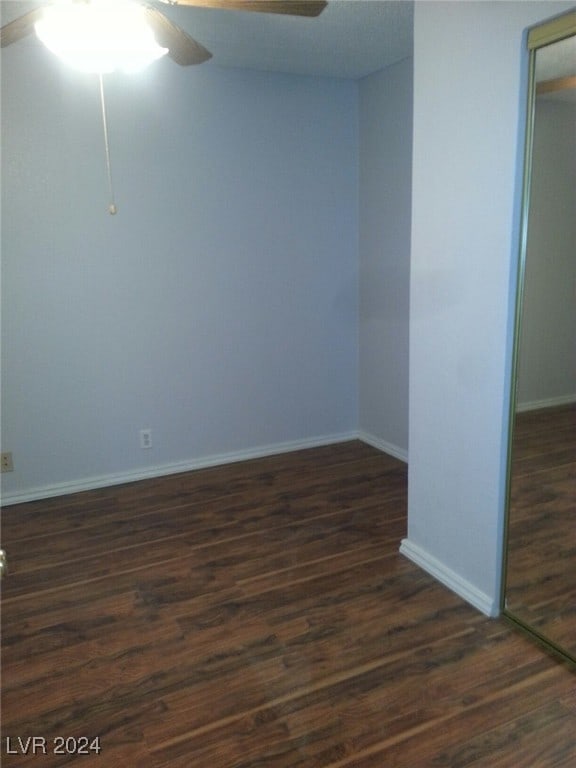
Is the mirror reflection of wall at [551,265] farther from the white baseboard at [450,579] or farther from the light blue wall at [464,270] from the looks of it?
the white baseboard at [450,579]

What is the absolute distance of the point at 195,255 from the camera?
363cm

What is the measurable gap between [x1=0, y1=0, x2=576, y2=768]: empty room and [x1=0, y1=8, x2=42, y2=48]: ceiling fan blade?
0.01 meters

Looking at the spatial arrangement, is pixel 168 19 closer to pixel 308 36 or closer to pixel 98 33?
pixel 98 33

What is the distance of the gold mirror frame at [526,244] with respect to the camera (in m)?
1.79

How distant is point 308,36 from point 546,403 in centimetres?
220

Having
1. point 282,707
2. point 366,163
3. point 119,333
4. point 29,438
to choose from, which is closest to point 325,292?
point 366,163

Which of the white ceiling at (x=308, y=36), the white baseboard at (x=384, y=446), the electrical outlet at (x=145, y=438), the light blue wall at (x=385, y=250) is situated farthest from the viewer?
the white baseboard at (x=384, y=446)

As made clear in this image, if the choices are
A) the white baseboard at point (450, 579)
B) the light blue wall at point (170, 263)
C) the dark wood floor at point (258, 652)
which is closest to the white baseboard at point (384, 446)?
the light blue wall at point (170, 263)

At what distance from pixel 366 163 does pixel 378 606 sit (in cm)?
277

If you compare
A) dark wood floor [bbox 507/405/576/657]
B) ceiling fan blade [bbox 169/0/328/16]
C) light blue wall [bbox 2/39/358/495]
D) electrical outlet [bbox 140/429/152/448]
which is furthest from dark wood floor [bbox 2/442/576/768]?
ceiling fan blade [bbox 169/0/328/16]

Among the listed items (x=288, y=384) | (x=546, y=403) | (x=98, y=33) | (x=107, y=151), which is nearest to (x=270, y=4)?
(x=98, y=33)

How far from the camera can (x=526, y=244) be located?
6.55 ft

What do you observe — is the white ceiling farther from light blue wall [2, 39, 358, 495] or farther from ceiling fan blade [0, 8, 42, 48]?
ceiling fan blade [0, 8, 42, 48]

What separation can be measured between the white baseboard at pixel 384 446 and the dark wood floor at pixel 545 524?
164cm
